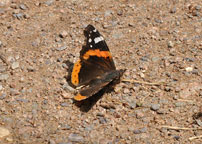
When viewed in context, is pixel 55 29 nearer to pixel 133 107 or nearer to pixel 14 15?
pixel 14 15

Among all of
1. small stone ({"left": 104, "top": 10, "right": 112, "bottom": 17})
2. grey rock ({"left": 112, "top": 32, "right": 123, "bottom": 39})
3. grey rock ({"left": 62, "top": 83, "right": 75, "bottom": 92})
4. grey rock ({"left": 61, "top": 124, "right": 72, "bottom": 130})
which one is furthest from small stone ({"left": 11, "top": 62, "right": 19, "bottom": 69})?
small stone ({"left": 104, "top": 10, "right": 112, "bottom": 17})

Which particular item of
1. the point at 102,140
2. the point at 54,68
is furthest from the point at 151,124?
the point at 54,68

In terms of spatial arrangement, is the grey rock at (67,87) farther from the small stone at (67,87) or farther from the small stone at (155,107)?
the small stone at (155,107)

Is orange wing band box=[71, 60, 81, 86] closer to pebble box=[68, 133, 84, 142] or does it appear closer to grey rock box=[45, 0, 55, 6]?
pebble box=[68, 133, 84, 142]

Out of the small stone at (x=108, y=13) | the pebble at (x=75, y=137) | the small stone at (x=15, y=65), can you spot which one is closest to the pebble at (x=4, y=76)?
the small stone at (x=15, y=65)

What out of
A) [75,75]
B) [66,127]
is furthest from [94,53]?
[66,127]
